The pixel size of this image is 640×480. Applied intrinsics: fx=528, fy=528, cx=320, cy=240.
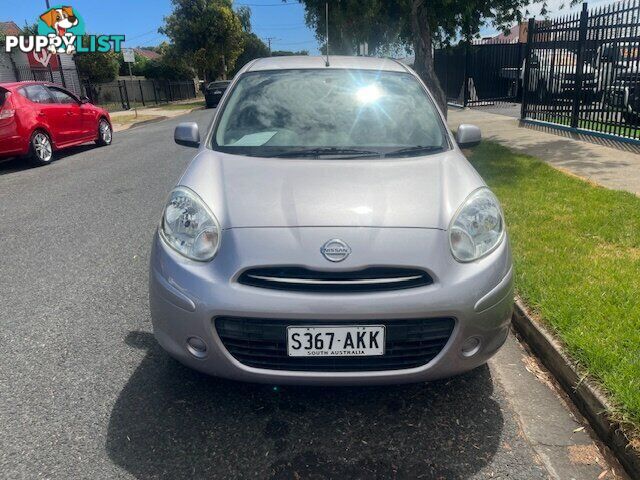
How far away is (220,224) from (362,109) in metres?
1.47

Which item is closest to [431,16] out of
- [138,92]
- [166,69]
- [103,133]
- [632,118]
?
[632,118]

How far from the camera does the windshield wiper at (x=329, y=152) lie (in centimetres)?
303

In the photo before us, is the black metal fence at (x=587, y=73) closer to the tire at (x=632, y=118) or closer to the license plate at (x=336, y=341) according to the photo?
the tire at (x=632, y=118)

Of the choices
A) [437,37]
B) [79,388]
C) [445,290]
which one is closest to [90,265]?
[79,388]

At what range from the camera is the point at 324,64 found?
3.88 metres

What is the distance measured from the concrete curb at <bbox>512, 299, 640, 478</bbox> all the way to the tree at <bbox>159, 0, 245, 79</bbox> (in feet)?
131

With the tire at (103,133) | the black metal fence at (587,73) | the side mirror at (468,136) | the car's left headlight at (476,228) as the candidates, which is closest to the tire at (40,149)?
the tire at (103,133)

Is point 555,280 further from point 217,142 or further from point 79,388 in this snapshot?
point 79,388

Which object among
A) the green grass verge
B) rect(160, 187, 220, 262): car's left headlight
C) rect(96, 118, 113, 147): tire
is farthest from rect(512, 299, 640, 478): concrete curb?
rect(96, 118, 113, 147): tire

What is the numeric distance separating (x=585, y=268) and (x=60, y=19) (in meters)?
29.7

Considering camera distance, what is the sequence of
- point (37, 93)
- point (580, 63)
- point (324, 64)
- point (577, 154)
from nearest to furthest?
point (324, 64) → point (577, 154) → point (37, 93) → point (580, 63)

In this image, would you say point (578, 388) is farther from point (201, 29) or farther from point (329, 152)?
point (201, 29)

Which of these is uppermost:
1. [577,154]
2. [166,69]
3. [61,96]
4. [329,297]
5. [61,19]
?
[61,19]

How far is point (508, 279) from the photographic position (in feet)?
7.97
